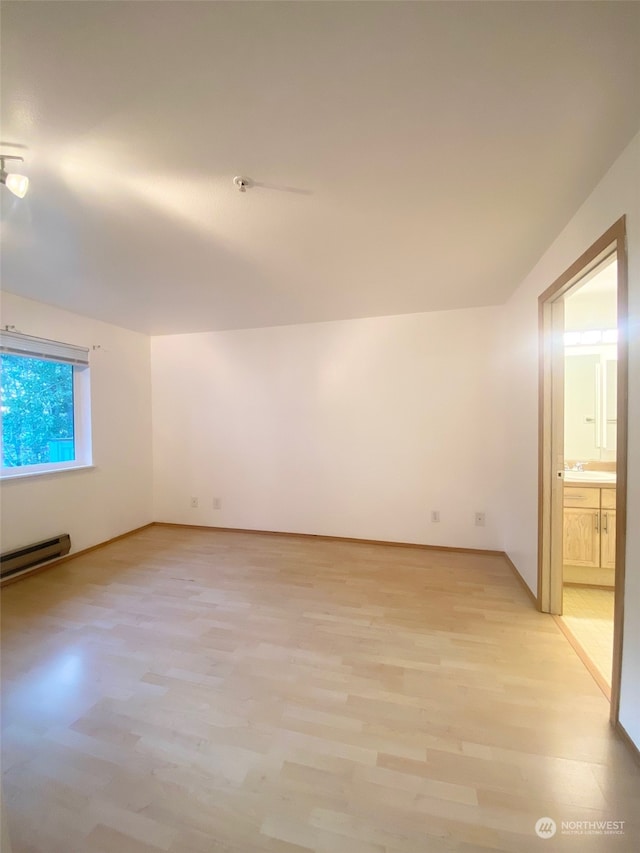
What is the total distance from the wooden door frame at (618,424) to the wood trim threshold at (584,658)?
13 cm

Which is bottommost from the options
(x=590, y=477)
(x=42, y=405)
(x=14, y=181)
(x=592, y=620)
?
(x=592, y=620)

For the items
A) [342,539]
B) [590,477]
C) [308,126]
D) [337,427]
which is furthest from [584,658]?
[308,126]

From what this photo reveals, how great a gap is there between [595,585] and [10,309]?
5.32 m

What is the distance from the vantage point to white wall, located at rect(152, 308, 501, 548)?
3131 mm

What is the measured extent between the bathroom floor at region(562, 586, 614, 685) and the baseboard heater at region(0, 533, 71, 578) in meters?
4.07

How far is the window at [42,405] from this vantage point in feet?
8.57

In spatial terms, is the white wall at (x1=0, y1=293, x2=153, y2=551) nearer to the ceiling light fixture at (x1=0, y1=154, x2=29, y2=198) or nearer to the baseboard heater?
the baseboard heater

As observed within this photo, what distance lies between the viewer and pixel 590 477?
2678 mm

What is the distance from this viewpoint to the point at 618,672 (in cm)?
130

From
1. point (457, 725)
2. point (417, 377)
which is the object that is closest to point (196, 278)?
point (417, 377)

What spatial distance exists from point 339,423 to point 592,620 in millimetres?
2506

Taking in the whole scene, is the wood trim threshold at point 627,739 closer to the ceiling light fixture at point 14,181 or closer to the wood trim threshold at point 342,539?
the wood trim threshold at point 342,539

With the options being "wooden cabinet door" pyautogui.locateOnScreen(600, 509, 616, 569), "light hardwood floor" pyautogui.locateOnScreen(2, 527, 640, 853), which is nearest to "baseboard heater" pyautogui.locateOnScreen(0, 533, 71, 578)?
"light hardwood floor" pyautogui.locateOnScreen(2, 527, 640, 853)

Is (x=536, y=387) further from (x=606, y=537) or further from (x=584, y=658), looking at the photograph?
(x=584, y=658)
